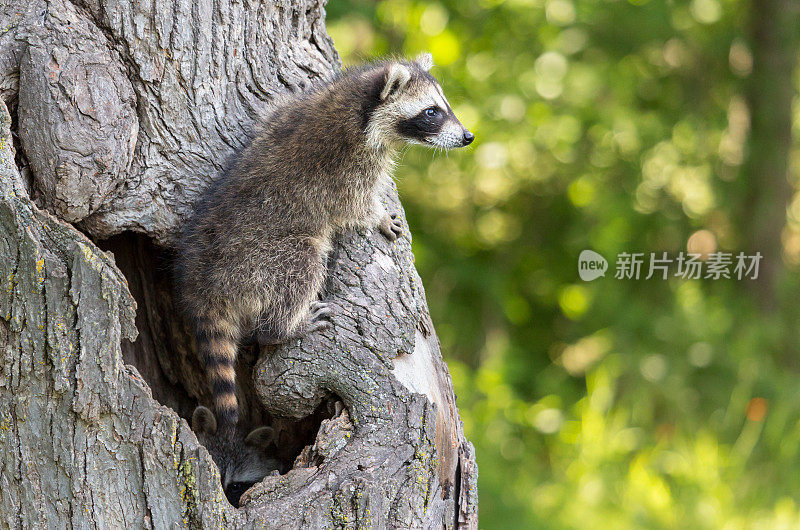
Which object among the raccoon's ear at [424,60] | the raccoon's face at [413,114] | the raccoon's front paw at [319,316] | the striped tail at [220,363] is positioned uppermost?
the raccoon's ear at [424,60]

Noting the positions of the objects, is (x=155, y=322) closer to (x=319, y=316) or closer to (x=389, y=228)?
(x=319, y=316)

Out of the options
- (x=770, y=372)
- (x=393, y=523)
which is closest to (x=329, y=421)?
(x=393, y=523)

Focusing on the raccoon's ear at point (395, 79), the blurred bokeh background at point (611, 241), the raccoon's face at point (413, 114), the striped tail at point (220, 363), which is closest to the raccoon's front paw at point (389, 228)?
the raccoon's face at point (413, 114)

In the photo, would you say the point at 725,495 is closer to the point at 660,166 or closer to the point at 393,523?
the point at 660,166

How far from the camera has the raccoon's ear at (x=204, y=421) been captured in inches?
107

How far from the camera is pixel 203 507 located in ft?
7.48

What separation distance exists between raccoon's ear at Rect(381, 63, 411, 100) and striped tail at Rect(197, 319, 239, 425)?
3.71ft

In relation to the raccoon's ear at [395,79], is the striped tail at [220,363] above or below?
below

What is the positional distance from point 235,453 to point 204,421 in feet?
0.51

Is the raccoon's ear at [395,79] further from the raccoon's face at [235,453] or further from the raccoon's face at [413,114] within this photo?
the raccoon's face at [235,453]

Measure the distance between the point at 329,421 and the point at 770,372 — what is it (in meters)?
4.73

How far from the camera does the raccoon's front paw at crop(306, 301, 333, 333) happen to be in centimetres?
263

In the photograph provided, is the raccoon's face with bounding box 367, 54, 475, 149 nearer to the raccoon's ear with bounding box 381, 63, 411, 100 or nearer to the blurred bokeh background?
the raccoon's ear with bounding box 381, 63, 411, 100

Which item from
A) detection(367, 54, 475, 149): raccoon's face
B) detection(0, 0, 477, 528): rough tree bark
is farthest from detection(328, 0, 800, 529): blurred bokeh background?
detection(0, 0, 477, 528): rough tree bark
